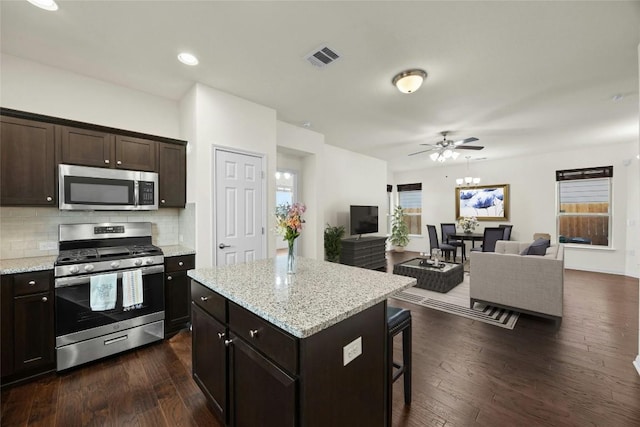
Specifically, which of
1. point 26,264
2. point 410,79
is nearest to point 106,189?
point 26,264

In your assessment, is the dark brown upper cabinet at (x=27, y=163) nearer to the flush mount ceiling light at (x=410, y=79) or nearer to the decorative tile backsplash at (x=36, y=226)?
the decorative tile backsplash at (x=36, y=226)

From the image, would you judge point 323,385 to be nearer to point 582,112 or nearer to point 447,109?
point 447,109

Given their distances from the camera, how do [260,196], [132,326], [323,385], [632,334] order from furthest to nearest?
[260,196], [632,334], [132,326], [323,385]

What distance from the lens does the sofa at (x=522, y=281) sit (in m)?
3.00

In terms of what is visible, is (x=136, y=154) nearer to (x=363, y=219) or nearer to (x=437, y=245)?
(x=363, y=219)

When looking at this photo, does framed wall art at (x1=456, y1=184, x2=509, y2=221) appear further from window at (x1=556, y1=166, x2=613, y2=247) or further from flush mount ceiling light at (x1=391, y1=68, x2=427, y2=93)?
flush mount ceiling light at (x1=391, y1=68, x2=427, y2=93)

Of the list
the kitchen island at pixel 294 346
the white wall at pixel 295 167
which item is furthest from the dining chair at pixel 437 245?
the kitchen island at pixel 294 346

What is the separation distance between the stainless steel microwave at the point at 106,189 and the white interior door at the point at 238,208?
0.75 m

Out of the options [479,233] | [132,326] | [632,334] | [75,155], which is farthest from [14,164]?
[479,233]

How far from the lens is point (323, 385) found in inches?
43.7

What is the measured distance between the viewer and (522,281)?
3.20m

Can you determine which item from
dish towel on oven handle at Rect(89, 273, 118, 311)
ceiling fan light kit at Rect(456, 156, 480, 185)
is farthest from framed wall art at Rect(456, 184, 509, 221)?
dish towel on oven handle at Rect(89, 273, 118, 311)

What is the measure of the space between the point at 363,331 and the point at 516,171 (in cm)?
767

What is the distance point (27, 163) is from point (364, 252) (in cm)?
498
